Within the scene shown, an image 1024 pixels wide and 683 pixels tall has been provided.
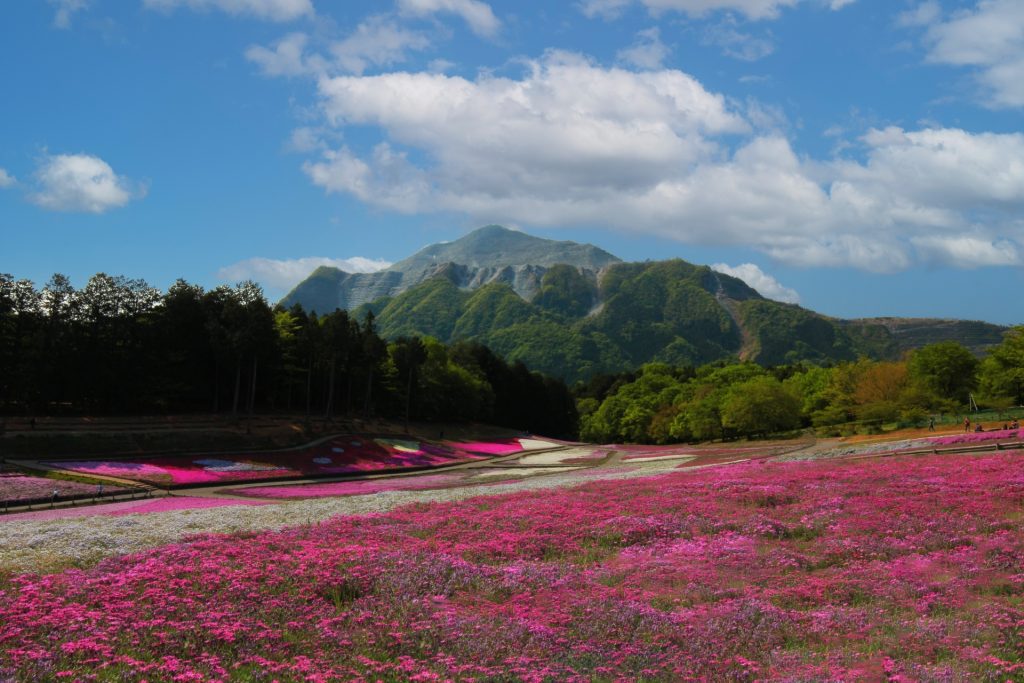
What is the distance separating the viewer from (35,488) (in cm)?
3834

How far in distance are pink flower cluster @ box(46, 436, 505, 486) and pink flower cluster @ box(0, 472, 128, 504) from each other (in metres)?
6.16

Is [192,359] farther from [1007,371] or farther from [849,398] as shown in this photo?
[1007,371]

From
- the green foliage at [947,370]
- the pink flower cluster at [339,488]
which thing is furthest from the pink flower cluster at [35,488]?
the green foliage at [947,370]

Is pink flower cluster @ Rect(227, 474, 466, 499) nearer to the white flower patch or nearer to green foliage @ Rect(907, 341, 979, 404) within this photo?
the white flower patch

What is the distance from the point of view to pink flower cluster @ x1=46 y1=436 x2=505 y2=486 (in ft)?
163

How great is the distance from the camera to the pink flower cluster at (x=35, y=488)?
119 feet

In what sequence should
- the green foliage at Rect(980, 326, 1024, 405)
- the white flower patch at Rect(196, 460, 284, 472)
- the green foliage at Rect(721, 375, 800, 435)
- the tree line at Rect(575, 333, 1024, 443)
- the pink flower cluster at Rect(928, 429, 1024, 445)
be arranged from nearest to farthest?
the pink flower cluster at Rect(928, 429, 1024, 445)
the white flower patch at Rect(196, 460, 284, 472)
the tree line at Rect(575, 333, 1024, 443)
the green foliage at Rect(980, 326, 1024, 405)
the green foliage at Rect(721, 375, 800, 435)

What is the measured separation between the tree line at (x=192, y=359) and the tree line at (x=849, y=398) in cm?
3594

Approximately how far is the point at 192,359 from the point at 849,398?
81.9 metres

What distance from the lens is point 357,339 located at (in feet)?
330

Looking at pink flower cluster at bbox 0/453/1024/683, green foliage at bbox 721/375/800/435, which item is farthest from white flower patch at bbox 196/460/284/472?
green foliage at bbox 721/375/800/435

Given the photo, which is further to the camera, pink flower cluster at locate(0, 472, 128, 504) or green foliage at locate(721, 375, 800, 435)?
green foliage at locate(721, 375, 800, 435)

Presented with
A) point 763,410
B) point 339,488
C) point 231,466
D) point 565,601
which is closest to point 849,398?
point 763,410

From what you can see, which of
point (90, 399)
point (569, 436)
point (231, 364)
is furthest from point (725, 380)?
point (90, 399)
